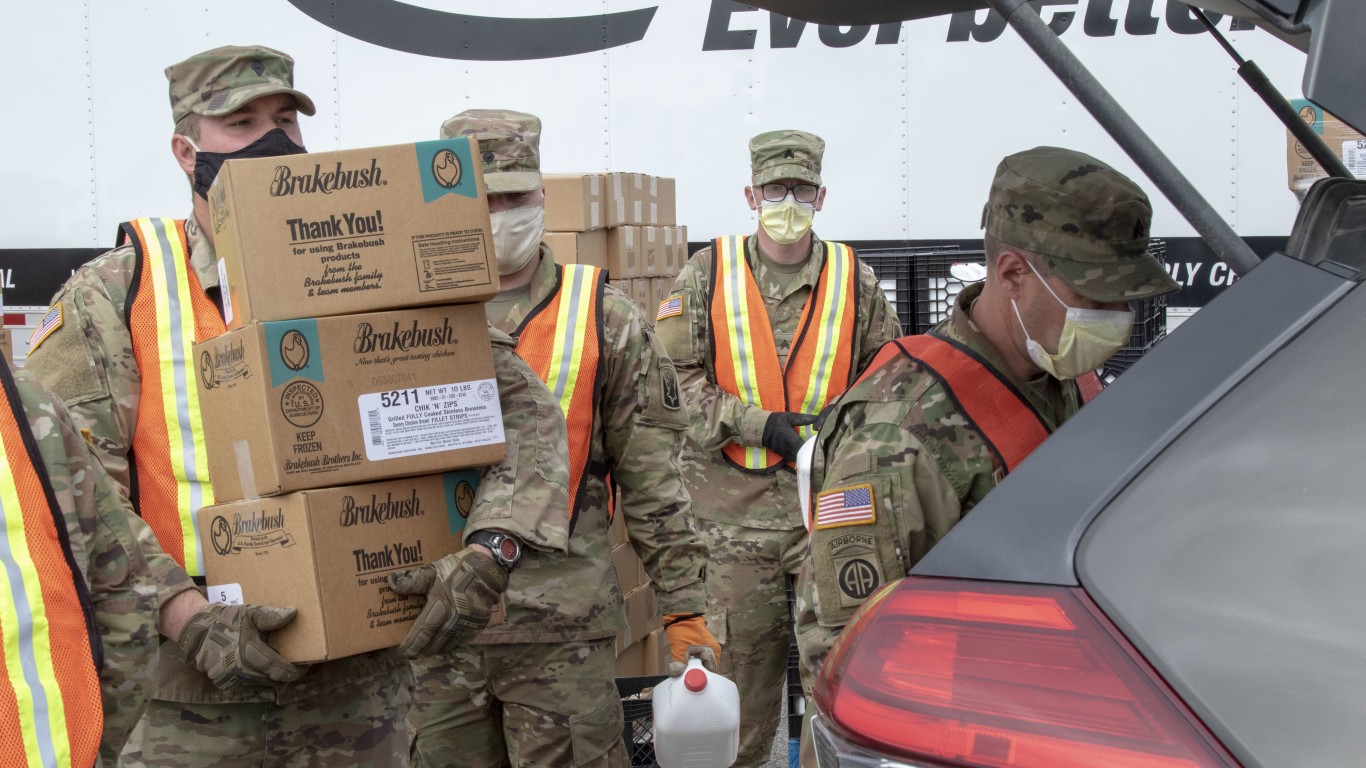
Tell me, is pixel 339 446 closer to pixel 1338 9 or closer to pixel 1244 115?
pixel 1338 9

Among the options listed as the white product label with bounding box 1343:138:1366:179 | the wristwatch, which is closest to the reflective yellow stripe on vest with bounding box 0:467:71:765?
Answer: the wristwatch

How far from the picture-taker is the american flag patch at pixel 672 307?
16.0ft

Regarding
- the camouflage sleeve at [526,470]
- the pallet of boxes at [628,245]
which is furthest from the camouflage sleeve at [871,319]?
the camouflage sleeve at [526,470]

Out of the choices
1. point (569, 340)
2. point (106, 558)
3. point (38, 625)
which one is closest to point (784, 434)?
point (569, 340)

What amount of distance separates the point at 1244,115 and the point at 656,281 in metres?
2.56

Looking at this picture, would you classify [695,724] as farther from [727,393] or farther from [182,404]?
[727,393]

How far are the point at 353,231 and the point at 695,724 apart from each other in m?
1.49

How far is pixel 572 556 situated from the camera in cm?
333

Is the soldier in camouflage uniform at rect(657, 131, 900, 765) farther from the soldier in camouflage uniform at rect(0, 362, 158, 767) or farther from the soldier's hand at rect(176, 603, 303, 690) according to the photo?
→ the soldier in camouflage uniform at rect(0, 362, 158, 767)

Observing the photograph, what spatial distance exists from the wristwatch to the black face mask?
0.90m

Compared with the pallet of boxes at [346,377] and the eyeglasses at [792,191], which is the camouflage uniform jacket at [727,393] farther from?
the pallet of boxes at [346,377]

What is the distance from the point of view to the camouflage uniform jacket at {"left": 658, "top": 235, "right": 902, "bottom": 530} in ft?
15.4

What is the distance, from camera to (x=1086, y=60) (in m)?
5.42

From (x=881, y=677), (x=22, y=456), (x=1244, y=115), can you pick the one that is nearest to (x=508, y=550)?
(x=22, y=456)
